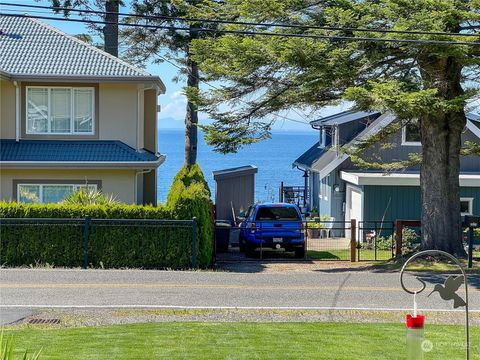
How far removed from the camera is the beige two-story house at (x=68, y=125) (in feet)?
79.8

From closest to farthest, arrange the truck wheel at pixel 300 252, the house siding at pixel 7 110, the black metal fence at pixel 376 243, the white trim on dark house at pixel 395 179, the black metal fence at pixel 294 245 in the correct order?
the black metal fence at pixel 294 245 < the truck wheel at pixel 300 252 < the house siding at pixel 7 110 < the black metal fence at pixel 376 243 < the white trim on dark house at pixel 395 179

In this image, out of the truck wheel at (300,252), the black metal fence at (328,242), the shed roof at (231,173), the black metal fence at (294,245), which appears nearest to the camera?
the black metal fence at (294,245)

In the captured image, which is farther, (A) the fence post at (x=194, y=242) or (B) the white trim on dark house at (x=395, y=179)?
(B) the white trim on dark house at (x=395, y=179)

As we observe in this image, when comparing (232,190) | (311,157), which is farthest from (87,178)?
(311,157)

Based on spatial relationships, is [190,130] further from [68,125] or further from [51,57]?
[68,125]

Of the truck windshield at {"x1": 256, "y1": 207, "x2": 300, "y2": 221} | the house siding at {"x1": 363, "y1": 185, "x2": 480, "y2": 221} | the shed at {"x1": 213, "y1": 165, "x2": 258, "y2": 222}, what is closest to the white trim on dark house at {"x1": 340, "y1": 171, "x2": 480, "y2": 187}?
the house siding at {"x1": 363, "y1": 185, "x2": 480, "y2": 221}

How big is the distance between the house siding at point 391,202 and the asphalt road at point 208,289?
11.5m

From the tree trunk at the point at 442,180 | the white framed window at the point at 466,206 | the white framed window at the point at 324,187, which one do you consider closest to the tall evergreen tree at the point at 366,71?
the tree trunk at the point at 442,180

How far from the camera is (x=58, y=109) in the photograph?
25141 mm

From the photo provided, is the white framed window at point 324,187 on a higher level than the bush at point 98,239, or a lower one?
higher

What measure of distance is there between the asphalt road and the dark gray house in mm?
10385

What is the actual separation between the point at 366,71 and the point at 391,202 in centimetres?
1217

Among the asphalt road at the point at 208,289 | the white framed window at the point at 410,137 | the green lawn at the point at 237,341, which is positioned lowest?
the green lawn at the point at 237,341

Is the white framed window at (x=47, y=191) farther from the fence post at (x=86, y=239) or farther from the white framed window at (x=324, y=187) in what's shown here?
the white framed window at (x=324, y=187)
